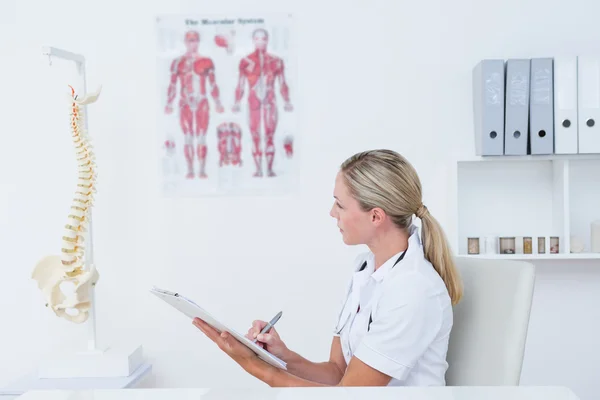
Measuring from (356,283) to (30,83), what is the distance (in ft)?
5.19

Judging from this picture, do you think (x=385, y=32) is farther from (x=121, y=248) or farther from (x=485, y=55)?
(x=121, y=248)

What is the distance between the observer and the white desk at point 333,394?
0.79 meters

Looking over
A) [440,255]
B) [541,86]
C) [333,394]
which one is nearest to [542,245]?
[541,86]

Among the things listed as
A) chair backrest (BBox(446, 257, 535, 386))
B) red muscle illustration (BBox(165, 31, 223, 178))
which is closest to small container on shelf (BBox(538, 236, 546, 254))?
chair backrest (BBox(446, 257, 535, 386))

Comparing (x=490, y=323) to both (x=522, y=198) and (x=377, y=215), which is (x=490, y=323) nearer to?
(x=377, y=215)

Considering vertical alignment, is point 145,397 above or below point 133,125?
below

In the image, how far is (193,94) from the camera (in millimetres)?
2602

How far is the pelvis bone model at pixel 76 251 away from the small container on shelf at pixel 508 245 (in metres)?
1.42

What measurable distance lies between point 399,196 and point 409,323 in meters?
0.29

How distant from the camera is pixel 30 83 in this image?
2.61 metres

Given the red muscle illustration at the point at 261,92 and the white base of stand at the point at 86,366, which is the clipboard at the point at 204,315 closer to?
the white base of stand at the point at 86,366

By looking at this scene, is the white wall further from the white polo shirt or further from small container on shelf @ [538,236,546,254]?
the white polo shirt

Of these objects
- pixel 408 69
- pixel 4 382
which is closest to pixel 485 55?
pixel 408 69

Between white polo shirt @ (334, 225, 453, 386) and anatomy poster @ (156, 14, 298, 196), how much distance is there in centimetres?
106
